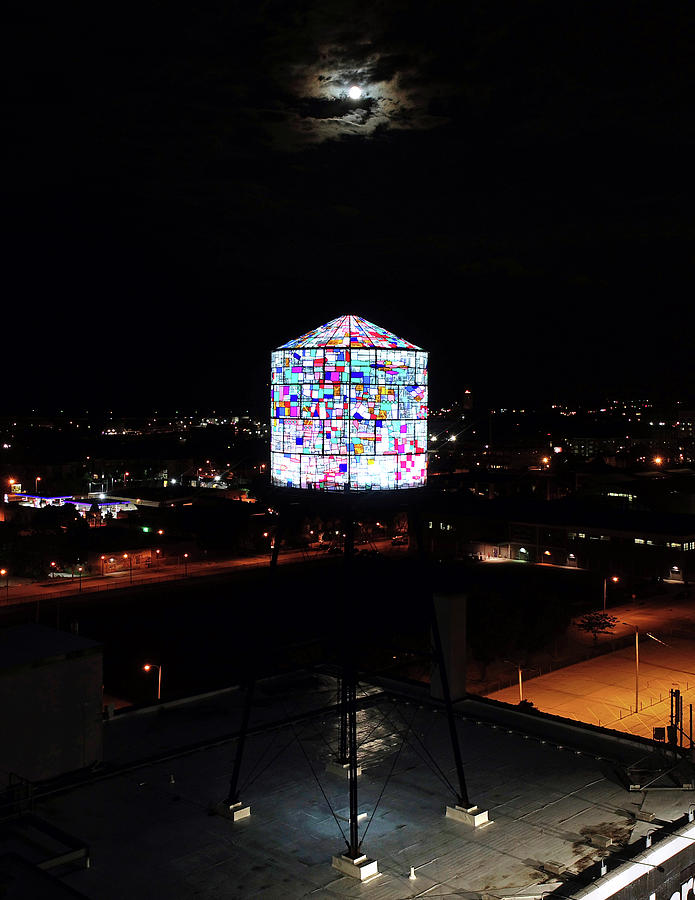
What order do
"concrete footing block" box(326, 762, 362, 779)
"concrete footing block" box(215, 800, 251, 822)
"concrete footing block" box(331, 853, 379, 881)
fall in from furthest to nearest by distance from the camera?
"concrete footing block" box(326, 762, 362, 779), "concrete footing block" box(215, 800, 251, 822), "concrete footing block" box(331, 853, 379, 881)

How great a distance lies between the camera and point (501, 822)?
9.82m

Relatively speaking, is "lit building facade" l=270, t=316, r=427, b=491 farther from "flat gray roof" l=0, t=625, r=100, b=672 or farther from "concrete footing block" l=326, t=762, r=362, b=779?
"flat gray roof" l=0, t=625, r=100, b=672

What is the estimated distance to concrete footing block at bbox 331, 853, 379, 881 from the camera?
855 centimetres

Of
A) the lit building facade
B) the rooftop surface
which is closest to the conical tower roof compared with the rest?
the lit building facade

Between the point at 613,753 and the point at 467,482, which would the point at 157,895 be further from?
the point at 467,482

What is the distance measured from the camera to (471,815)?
976 cm

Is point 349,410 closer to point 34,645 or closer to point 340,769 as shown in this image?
point 340,769

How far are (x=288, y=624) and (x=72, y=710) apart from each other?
24.9m

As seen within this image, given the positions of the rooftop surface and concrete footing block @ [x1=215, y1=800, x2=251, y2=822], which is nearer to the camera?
the rooftop surface

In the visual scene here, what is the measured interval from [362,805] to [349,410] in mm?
5009

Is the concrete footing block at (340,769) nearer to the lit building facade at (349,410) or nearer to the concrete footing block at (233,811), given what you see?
the concrete footing block at (233,811)

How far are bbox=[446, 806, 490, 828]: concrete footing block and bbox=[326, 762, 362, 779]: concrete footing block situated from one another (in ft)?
6.06

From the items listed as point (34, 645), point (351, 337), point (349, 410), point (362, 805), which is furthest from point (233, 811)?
point (351, 337)

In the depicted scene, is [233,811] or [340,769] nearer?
[233,811]
